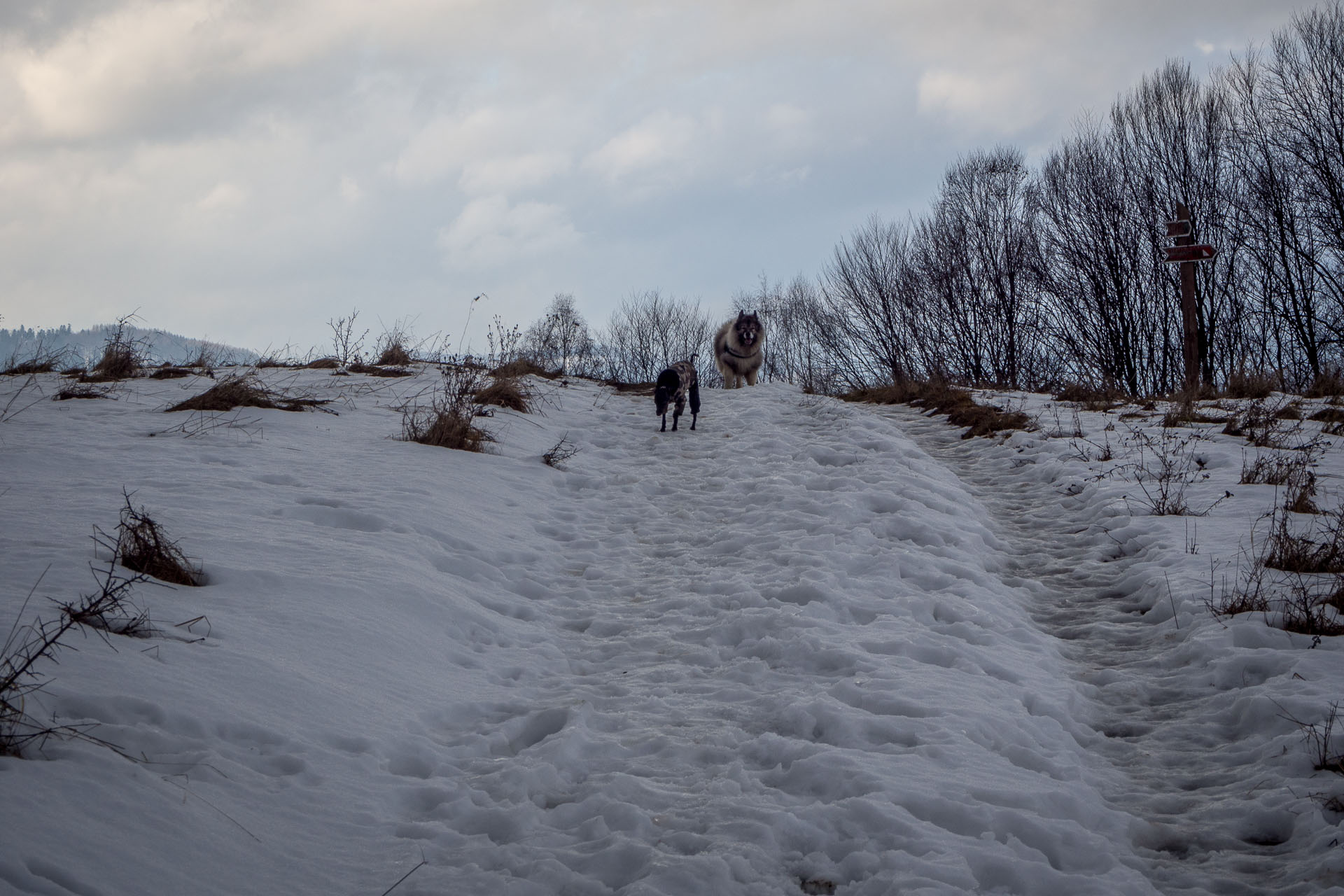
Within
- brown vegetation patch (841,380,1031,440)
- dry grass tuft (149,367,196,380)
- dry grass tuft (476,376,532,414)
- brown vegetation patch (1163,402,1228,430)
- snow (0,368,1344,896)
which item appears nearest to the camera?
snow (0,368,1344,896)

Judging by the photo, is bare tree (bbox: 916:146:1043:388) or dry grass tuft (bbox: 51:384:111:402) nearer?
dry grass tuft (bbox: 51:384:111:402)

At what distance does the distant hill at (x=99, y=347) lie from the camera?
901cm

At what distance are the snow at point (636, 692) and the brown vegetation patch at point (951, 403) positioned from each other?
3.17 metres

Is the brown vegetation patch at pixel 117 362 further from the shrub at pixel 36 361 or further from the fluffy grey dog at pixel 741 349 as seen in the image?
the fluffy grey dog at pixel 741 349

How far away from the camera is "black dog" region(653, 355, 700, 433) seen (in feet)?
34.0

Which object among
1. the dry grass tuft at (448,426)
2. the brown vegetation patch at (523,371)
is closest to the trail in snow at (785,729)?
the dry grass tuft at (448,426)

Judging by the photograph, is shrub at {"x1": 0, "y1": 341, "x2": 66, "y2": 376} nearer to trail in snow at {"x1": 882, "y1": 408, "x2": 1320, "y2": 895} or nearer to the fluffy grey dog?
the fluffy grey dog

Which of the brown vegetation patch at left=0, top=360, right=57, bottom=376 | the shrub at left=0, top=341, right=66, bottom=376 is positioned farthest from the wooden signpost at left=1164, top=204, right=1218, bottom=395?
the brown vegetation patch at left=0, top=360, right=57, bottom=376

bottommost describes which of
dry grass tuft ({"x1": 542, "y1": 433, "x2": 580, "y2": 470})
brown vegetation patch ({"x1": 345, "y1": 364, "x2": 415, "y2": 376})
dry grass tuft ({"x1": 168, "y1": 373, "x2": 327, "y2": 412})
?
dry grass tuft ({"x1": 542, "y1": 433, "x2": 580, "y2": 470})

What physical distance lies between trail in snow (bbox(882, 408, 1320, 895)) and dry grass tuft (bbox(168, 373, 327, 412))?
22.8 feet

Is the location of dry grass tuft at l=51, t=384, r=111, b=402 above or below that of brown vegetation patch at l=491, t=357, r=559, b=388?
below

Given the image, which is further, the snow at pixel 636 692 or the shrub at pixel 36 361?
the shrub at pixel 36 361

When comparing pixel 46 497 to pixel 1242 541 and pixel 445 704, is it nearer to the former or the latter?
pixel 445 704

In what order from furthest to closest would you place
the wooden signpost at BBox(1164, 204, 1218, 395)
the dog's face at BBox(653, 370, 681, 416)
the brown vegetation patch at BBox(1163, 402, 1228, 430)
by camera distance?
the wooden signpost at BBox(1164, 204, 1218, 395) < the dog's face at BBox(653, 370, 681, 416) < the brown vegetation patch at BBox(1163, 402, 1228, 430)
